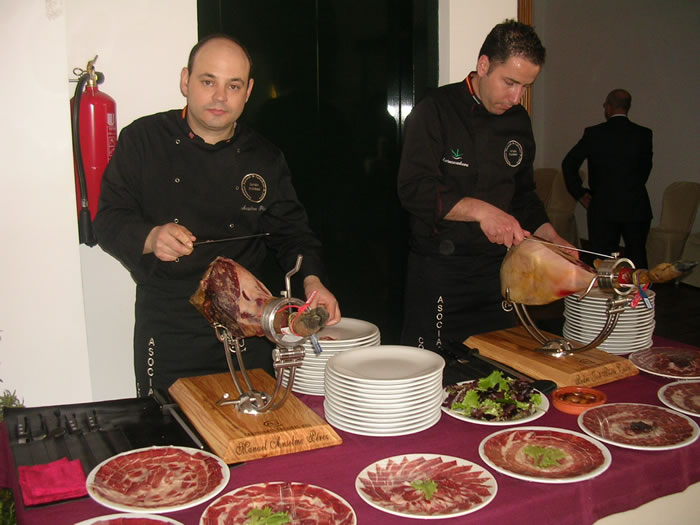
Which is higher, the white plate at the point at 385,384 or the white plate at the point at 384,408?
the white plate at the point at 385,384

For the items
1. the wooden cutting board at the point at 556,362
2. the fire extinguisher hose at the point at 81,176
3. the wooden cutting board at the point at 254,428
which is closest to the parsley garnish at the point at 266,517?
the wooden cutting board at the point at 254,428

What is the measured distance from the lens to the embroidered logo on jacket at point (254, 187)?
2.42 meters

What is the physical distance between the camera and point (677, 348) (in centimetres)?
224

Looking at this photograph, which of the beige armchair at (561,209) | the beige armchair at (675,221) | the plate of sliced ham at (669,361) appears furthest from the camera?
the beige armchair at (561,209)

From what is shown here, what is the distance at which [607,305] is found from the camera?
200cm

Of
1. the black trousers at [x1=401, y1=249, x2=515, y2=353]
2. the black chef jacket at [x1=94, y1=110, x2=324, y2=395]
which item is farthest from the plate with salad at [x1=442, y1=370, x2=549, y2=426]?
the black trousers at [x1=401, y1=249, x2=515, y2=353]

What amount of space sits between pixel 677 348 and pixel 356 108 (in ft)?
7.11

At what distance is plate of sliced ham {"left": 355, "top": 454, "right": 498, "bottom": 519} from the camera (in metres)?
1.27

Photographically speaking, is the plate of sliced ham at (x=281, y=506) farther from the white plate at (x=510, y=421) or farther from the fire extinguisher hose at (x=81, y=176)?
the fire extinguisher hose at (x=81, y=176)

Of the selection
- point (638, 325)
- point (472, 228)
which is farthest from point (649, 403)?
point (472, 228)

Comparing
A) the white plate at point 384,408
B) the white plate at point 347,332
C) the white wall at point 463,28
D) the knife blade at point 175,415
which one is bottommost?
the knife blade at point 175,415

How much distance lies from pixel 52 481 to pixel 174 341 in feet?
3.41

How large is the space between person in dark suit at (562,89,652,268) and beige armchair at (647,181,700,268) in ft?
4.01

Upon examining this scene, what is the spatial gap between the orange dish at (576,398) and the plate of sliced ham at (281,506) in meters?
0.75
